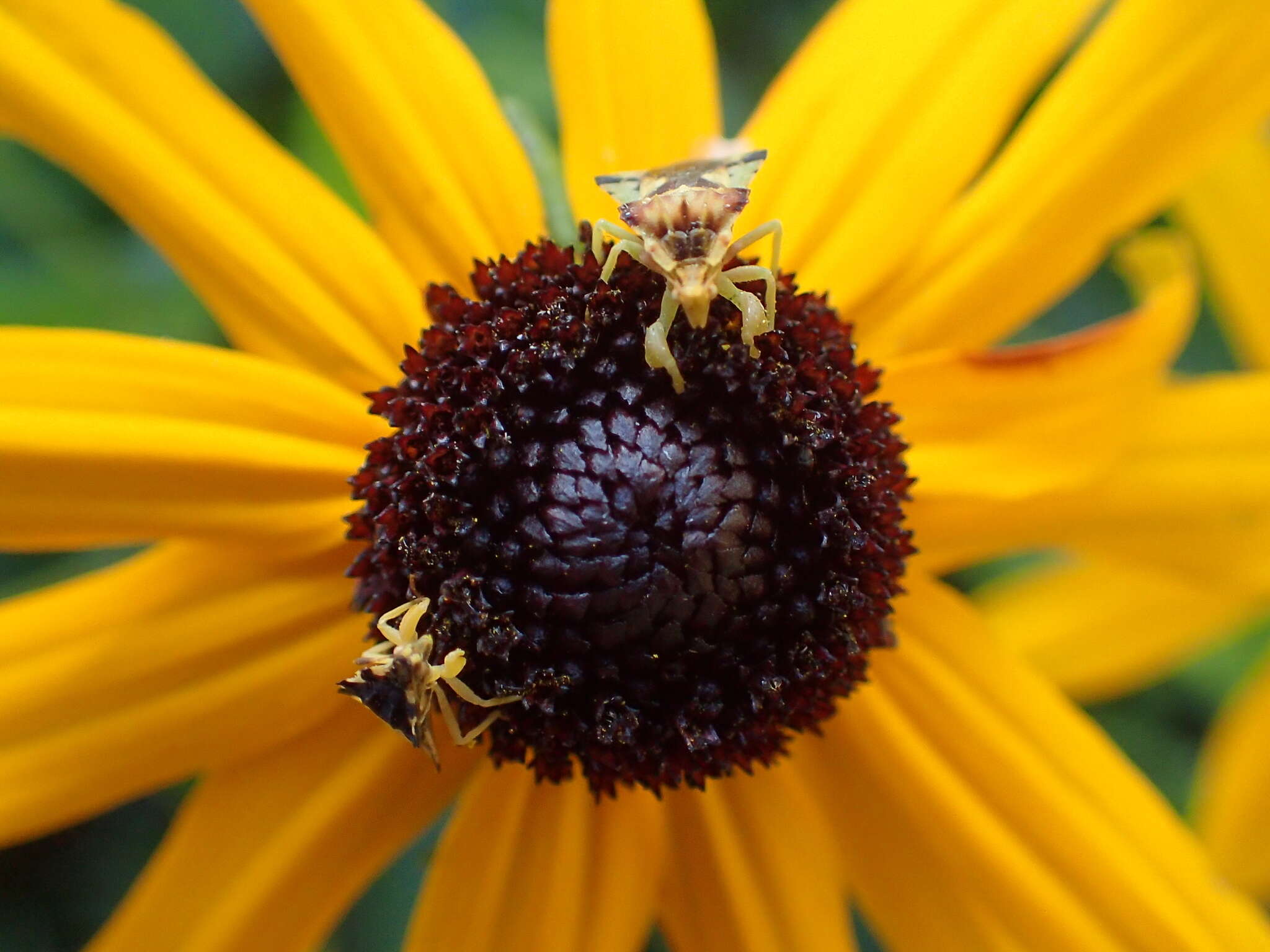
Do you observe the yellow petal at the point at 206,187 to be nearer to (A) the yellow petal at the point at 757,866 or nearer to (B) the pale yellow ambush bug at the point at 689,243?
(B) the pale yellow ambush bug at the point at 689,243

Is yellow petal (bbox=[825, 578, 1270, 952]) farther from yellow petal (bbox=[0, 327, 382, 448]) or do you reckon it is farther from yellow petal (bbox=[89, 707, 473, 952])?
yellow petal (bbox=[0, 327, 382, 448])

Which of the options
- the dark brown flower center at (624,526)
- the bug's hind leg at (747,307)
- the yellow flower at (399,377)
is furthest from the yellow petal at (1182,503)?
the bug's hind leg at (747,307)

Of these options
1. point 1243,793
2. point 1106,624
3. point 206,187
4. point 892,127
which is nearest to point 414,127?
point 206,187

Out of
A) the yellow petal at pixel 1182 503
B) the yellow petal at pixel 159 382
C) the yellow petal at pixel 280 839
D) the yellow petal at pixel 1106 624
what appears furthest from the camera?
the yellow petal at pixel 1106 624

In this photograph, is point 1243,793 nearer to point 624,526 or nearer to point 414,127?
point 624,526

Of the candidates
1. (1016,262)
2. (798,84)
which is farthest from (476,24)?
(1016,262)

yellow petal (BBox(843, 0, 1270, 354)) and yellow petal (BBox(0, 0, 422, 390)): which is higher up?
yellow petal (BBox(0, 0, 422, 390))

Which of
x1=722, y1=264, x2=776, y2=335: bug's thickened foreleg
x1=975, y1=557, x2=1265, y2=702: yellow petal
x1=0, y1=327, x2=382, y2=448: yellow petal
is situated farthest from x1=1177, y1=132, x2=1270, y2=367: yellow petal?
x1=0, y1=327, x2=382, y2=448: yellow petal
